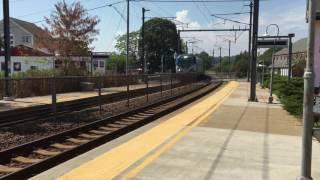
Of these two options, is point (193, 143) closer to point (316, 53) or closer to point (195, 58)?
point (316, 53)

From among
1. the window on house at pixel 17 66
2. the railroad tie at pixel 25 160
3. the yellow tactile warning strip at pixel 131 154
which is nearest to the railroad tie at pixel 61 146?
A: the yellow tactile warning strip at pixel 131 154

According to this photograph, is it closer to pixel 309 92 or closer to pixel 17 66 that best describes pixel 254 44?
pixel 309 92

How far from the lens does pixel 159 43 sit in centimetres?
12350

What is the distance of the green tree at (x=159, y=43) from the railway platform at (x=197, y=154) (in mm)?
102228

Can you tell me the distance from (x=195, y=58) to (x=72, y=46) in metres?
23.7

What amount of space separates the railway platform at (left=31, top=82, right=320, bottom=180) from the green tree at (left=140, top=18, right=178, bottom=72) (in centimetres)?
10223

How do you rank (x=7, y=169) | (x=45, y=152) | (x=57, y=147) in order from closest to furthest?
1. (x=7, y=169)
2. (x=45, y=152)
3. (x=57, y=147)

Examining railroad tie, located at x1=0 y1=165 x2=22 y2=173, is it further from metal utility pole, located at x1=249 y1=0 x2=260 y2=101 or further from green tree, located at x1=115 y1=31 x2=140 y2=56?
green tree, located at x1=115 y1=31 x2=140 y2=56

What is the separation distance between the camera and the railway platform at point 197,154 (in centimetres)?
866

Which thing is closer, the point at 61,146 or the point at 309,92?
the point at 309,92

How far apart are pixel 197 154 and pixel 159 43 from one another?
373ft

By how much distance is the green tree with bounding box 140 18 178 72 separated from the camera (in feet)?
393

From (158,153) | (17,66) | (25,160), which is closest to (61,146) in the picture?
(25,160)

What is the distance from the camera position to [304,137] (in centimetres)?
770
